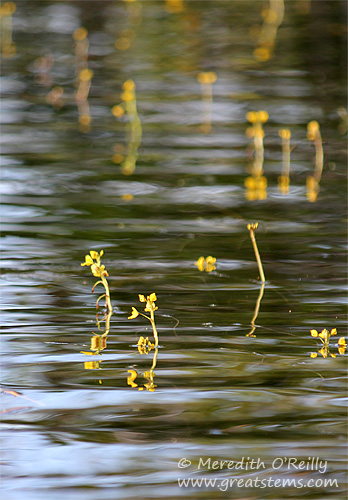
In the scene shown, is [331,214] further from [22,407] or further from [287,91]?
[287,91]

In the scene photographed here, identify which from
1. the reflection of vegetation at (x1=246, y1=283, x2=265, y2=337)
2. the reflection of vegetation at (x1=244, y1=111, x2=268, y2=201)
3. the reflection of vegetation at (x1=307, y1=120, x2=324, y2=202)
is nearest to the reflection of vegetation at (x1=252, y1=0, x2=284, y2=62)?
the reflection of vegetation at (x1=244, y1=111, x2=268, y2=201)

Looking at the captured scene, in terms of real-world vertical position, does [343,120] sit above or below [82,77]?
below

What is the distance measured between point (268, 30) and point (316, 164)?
19.4 feet

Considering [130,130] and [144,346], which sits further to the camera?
[130,130]

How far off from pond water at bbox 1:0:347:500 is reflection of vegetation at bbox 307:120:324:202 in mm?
36

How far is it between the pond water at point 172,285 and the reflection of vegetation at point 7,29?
1.12m

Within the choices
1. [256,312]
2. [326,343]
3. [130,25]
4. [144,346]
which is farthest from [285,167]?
[130,25]

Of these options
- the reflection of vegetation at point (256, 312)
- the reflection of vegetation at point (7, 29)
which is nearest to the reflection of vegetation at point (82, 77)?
the reflection of vegetation at point (7, 29)

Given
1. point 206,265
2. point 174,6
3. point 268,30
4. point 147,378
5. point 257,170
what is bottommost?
point 147,378

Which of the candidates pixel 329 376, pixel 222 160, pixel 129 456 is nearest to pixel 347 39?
pixel 222 160

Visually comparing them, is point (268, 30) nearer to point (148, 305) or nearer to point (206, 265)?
point (206, 265)

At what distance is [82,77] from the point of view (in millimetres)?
7812

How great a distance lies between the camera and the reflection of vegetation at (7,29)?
9.68 metres

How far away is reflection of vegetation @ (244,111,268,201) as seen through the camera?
16.3 ft
